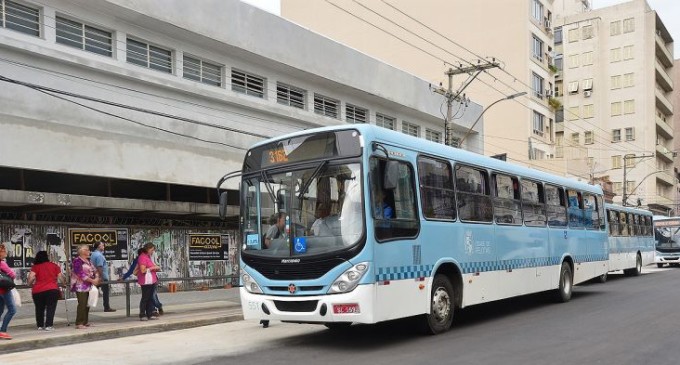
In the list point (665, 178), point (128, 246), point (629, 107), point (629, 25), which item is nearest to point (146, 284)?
point (128, 246)

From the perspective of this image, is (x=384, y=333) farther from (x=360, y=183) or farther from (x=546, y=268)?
(x=546, y=268)

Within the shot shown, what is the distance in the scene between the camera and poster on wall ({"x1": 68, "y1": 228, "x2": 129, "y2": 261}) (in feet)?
52.9

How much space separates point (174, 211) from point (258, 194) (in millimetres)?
8518

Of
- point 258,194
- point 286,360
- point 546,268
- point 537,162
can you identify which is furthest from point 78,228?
point 537,162

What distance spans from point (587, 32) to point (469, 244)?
72.0 metres

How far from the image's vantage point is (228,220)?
21.0 meters

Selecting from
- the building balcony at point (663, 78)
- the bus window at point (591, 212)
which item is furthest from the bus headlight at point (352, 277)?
the building balcony at point (663, 78)

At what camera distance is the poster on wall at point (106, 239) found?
635 inches

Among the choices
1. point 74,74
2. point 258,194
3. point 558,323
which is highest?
point 74,74

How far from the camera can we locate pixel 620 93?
236 ft

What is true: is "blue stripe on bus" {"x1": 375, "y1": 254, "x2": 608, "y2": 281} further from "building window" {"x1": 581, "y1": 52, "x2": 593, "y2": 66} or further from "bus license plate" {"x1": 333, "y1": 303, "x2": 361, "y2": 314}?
"building window" {"x1": 581, "y1": 52, "x2": 593, "y2": 66}

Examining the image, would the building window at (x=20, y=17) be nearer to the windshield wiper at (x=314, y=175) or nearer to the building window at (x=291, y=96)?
the building window at (x=291, y=96)

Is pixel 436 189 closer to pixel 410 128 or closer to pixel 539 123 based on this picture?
pixel 410 128

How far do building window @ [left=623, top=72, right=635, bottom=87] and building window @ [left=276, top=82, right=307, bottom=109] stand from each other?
59.9 metres
